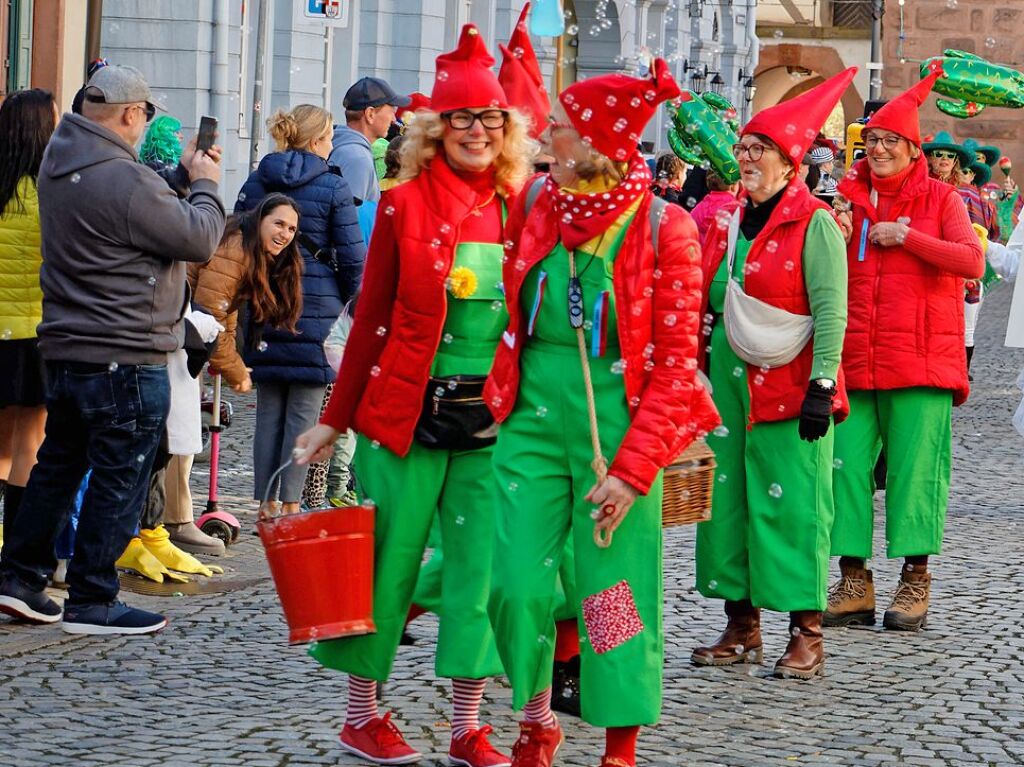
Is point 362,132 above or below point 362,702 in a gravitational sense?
above

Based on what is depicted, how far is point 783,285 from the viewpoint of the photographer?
726cm

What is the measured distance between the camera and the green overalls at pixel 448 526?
587 cm

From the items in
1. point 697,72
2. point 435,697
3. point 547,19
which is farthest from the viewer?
point 697,72

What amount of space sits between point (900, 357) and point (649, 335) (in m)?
2.96

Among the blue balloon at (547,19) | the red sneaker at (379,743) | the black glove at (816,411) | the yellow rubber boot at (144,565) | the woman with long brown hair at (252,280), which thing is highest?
the blue balloon at (547,19)

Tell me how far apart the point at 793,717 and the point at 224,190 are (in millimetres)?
12929

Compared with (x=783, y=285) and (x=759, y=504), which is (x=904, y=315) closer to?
(x=783, y=285)

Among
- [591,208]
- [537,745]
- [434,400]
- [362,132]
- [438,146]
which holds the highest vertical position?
[362,132]

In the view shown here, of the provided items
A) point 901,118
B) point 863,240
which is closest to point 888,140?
point 901,118

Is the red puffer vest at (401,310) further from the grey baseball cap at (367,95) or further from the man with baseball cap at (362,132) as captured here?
the grey baseball cap at (367,95)

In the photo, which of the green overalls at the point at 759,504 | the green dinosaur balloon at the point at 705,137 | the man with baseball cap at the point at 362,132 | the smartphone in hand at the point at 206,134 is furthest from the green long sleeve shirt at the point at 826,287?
the man with baseball cap at the point at 362,132

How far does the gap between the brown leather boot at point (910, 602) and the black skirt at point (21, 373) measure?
3.35 meters

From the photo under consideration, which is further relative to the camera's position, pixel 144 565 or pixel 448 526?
pixel 144 565

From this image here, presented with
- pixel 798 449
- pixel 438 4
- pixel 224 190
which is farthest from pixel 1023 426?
pixel 438 4
